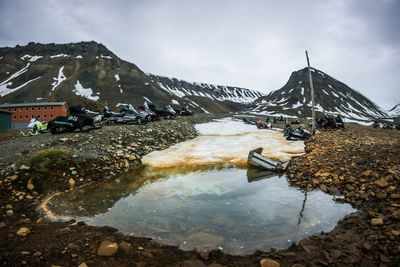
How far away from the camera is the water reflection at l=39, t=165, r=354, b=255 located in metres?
4.46

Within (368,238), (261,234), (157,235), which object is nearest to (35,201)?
(157,235)

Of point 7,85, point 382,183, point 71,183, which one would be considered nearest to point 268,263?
point 382,183

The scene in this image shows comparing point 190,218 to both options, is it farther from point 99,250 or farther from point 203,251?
point 99,250

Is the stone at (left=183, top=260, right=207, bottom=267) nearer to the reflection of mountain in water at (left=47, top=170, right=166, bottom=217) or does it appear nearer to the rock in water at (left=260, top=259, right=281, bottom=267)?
the rock in water at (left=260, top=259, right=281, bottom=267)

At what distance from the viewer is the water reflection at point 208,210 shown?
4.46 m

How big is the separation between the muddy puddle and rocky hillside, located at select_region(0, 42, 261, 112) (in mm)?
69133

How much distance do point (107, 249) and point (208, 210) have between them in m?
2.87

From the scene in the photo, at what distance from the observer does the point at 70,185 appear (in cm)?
731

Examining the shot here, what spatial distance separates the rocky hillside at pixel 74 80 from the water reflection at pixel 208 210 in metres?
69.4

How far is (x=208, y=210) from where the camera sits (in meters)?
5.77

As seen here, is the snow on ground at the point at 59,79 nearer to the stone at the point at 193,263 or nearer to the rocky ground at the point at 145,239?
the rocky ground at the point at 145,239

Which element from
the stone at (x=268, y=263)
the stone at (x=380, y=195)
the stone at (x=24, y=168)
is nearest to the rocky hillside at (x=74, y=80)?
the stone at (x=24, y=168)

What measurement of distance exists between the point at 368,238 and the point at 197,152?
10115 mm

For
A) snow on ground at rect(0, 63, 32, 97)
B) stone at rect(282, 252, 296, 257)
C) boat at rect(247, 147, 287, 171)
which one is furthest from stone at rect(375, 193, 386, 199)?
snow on ground at rect(0, 63, 32, 97)
